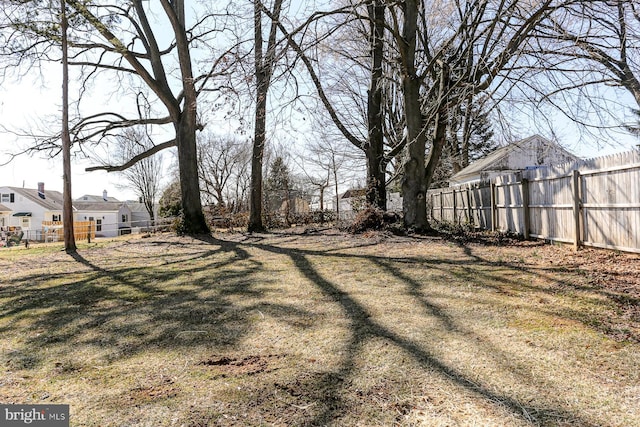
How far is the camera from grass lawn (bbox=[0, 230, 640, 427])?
2053mm

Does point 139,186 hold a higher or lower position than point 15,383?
higher

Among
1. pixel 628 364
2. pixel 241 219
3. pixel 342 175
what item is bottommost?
pixel 628 364

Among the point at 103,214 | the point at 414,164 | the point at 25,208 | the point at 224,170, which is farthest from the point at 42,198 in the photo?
the point at 414,164

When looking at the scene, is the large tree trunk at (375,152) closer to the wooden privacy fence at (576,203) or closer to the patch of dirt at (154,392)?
the wooden privacy fence at (576,203)

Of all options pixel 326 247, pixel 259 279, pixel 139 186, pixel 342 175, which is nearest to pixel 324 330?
pixel 259 279

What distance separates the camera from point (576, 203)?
22.7 feet

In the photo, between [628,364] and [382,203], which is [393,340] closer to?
[628,364]

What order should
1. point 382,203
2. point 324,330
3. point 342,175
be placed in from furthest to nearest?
point 342,175 < point 382,203 < point 324,330

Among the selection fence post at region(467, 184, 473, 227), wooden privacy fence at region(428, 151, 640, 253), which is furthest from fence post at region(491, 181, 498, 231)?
fence post at region(467, 184, 473, 227)

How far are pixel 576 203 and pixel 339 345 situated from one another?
20.2 feet

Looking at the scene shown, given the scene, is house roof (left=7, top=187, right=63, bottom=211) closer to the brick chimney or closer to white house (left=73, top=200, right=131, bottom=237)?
the brick chimney

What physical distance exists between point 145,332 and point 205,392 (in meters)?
1.53

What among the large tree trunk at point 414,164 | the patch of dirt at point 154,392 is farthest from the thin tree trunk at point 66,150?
the patch of dirt at point 154,392

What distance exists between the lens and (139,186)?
38188 millimetres
